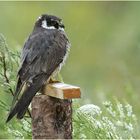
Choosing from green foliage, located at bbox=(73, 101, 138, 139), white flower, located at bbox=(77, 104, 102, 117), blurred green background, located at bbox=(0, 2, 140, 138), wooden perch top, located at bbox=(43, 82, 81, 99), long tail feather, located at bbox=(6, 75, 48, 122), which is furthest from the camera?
blurred green background, located at bbox=(0, 2, 140, 138)

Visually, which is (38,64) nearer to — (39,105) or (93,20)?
(39,105)

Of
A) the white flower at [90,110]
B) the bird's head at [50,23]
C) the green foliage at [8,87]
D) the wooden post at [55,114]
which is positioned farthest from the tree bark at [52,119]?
the bird's head at [50,23]

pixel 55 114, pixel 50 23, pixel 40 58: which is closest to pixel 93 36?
pixel 50 23

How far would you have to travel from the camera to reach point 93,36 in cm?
1410

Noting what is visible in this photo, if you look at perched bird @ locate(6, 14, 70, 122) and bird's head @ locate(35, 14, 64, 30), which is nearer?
perched bird @ locate(6, 14, 70, 122)

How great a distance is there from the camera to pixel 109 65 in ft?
41.7

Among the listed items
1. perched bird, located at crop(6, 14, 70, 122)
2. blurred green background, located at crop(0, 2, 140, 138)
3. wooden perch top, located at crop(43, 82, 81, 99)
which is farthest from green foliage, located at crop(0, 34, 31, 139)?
blurred green background, located at crop(0, 2, 140, 138)

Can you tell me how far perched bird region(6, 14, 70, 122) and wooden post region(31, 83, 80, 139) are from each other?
0.23 meters

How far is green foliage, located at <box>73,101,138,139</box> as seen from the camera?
6820 millimetres

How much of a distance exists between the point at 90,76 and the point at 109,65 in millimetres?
585

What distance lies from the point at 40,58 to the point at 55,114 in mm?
896

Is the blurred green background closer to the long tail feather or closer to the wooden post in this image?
the long tail feather

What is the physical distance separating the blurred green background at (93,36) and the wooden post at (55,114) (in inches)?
130

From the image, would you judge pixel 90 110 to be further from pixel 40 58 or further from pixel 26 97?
pixel 40 58
